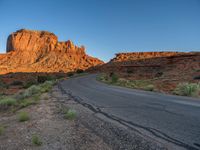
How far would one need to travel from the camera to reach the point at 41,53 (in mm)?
139875

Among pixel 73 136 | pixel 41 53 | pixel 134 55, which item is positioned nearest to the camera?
pixel 73 136

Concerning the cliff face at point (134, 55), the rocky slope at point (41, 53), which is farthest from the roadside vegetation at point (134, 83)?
the rocky slope at point (41, 53)

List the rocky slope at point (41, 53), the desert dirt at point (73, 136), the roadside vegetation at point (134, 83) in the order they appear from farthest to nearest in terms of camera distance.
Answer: the rocky slope at point (41, 53) < the roadside vegetation at point (134, 83) < the desert dirt at point (73, 136)

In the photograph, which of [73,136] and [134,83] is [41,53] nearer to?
[134,83]

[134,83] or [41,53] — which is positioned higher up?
[41,53]

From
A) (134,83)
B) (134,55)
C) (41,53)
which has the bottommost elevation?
(134,83)

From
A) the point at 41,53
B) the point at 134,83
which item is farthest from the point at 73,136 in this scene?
the point at 41,53

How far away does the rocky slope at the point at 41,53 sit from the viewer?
401 ft

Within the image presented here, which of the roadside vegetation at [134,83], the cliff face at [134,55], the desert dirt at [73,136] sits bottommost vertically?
the desert dirt at [73,136]

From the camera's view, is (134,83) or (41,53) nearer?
(134,83)

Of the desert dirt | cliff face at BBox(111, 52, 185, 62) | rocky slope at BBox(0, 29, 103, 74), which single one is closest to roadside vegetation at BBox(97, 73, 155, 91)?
the desert dirt

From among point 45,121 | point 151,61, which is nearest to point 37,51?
point 151,61

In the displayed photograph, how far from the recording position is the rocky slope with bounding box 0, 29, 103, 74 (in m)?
122

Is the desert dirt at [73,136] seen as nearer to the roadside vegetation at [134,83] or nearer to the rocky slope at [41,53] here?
the roadside vegetation at [134,83]
